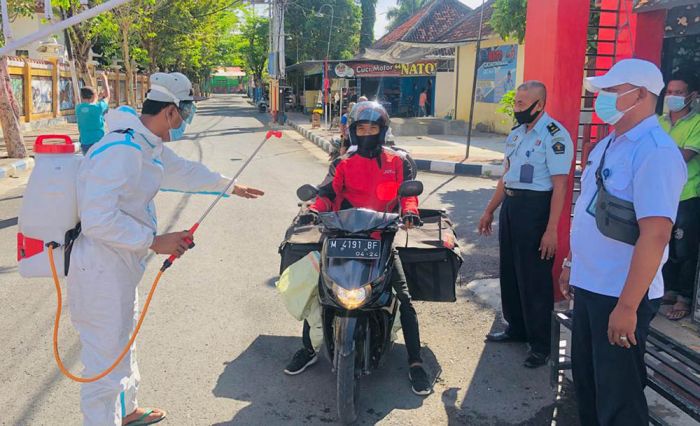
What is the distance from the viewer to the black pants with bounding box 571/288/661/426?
2.38m

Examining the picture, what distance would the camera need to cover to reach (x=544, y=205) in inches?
143

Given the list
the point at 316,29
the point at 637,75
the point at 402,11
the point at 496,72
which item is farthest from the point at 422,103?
the point at 402,11

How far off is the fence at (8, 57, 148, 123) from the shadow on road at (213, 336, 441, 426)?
14.7m

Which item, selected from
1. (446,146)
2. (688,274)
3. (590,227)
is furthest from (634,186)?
(446,146)

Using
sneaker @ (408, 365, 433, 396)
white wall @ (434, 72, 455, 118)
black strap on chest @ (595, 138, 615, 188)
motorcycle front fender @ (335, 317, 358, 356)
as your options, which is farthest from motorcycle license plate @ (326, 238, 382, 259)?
white wall @ (434, 72, 455, 118)

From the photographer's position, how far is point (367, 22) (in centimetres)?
4553

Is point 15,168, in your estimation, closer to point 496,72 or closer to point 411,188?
point 411,188

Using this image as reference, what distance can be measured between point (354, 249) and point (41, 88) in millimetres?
20725

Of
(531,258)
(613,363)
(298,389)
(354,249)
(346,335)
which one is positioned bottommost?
(298,389)

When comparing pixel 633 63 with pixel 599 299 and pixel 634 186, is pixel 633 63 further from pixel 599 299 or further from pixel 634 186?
pixel 599 299

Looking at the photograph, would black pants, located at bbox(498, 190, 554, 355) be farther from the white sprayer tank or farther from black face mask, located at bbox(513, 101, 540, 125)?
the white sprayer tank

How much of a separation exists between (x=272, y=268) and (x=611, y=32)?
3704mm

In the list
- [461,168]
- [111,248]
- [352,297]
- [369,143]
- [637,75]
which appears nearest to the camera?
[637,75]

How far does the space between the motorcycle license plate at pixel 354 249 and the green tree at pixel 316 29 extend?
122 feet
